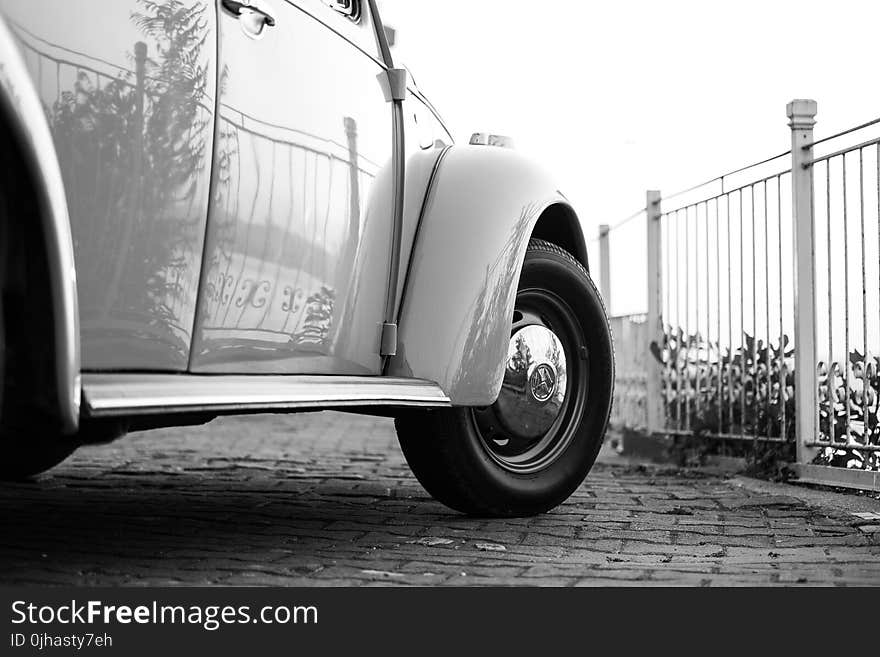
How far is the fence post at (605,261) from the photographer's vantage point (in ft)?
28.6

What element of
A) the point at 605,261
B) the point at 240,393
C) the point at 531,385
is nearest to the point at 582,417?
the point at 531,385

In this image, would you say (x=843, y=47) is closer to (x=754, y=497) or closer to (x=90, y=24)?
(x=754, y=497)

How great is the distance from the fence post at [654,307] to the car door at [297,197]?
409cm

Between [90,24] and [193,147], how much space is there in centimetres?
38

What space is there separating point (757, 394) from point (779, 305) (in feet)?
1.70

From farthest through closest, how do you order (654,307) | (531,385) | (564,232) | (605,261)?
(605,261) < (654,307) < (564,232) < (531,385)

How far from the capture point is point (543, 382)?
12.5ft

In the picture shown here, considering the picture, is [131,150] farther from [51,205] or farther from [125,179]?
[51,205]

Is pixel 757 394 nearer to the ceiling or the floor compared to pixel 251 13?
nearer to the floor

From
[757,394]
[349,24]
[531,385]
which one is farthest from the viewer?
[757,394]

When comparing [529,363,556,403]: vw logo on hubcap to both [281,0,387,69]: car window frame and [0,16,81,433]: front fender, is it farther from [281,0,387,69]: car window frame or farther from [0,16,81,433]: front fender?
[0,16,81,433]: front fender

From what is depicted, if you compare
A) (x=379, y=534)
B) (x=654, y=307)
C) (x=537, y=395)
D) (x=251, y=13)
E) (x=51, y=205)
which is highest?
(x=251, y=13)

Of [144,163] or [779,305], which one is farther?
[779,305]
